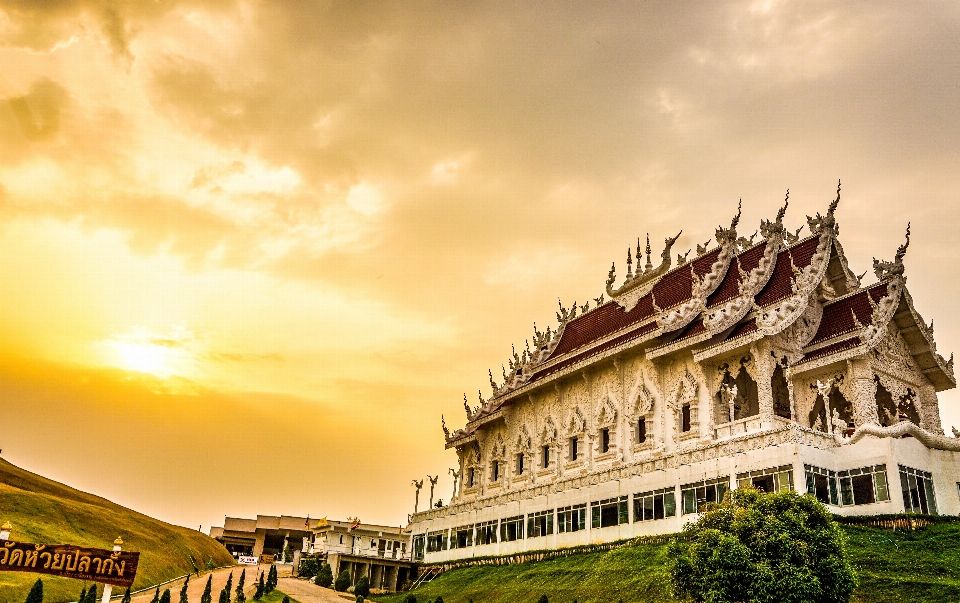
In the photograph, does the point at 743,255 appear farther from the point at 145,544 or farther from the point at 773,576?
the point at 145,544

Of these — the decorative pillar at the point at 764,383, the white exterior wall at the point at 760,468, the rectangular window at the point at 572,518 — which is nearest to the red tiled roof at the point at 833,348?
the decorative pillar at the point at 764,383

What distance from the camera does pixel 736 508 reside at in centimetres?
1967

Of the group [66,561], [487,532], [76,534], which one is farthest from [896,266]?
[76,534]

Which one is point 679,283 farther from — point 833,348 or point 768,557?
point 768,557

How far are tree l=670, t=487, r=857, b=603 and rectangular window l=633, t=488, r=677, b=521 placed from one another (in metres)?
9.69

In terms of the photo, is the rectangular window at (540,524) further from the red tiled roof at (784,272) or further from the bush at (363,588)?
the red tiled roof at (784,272)

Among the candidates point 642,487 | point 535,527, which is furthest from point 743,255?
point 535,527

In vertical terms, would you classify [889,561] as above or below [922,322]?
below

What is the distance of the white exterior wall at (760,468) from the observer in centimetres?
2584

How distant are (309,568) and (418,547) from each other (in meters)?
6.02

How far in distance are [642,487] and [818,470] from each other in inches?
249

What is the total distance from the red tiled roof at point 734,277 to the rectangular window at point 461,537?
48.9ft

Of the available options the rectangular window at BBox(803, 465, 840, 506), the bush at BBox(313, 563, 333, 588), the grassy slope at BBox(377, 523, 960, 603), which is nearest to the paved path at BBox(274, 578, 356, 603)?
the bush at BBox(313, 563, 333, 588)

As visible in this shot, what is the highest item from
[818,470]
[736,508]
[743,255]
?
[743,255]
